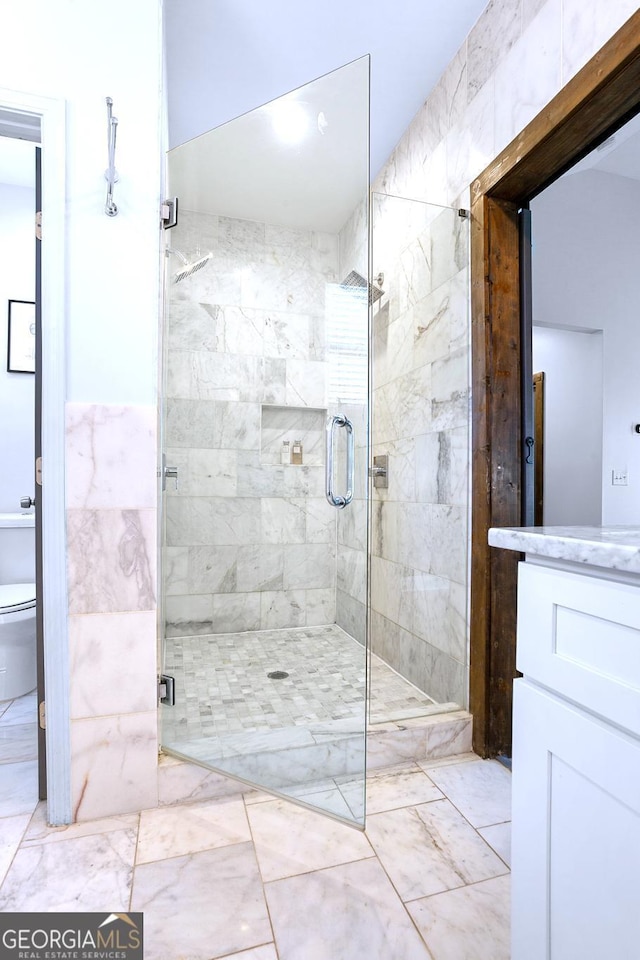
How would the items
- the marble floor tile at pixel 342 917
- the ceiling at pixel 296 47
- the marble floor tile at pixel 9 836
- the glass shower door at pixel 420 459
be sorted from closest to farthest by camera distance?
the marble floor tile at pixel 342 917, the marble floor tile at pixel 9 836, the ceiling at pixel 296 47, the glass shower door at pixel 420 459

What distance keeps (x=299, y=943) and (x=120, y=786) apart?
699mm

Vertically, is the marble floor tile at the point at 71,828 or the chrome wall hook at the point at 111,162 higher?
the chrome wall hook at the point at 111,162

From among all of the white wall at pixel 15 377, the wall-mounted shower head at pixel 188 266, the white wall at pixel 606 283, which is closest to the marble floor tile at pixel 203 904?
the wall-mounted shower head at pixel 188 266

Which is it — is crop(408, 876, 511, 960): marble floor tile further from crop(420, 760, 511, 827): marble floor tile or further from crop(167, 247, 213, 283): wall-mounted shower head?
crop(167, 247, 213, 283): wall-mounted shower head

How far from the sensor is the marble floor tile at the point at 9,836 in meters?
1.30

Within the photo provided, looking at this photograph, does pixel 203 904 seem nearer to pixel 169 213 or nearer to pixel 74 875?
pixel 74 875

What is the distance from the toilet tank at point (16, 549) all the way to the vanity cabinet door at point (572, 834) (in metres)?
2.57

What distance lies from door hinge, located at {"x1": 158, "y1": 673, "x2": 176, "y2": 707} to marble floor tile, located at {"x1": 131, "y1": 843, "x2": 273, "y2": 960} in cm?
43


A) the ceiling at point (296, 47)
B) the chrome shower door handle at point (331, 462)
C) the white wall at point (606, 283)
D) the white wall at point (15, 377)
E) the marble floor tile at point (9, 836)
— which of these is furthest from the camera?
the white wall at point (606, 283)

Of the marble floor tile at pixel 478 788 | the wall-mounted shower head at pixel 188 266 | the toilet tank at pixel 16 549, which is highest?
the wall-mounted shower head at pixel 188 266

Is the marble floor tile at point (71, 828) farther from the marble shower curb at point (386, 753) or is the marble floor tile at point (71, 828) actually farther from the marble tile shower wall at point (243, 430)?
the marble tile shower wall at point (243, 430)

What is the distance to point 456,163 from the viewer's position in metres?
2.09

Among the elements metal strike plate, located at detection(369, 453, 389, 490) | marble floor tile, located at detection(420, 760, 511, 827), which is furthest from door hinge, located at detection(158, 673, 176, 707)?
metal strike plate, located at detection(369, 453, 389, 490)

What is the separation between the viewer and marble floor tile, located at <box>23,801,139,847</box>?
1399mm
